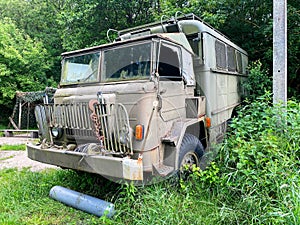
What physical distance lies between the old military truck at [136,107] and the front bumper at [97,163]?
0.01 metres

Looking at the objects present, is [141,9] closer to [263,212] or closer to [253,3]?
[253,3]

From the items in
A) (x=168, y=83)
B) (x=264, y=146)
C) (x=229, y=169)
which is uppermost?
(x=168, y=83)

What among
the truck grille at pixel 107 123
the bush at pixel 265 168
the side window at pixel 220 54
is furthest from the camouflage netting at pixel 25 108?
the bush at pixel 265 168

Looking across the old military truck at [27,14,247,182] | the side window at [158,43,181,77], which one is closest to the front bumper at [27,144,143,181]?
the old military truck at [27,14,247,182]

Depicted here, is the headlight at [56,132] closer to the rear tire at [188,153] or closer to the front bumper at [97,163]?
the front bumper at [97,163]

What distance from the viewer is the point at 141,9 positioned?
11648 mm

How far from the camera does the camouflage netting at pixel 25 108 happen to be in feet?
34.4

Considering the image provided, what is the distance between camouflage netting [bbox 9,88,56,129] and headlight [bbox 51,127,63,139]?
745cm

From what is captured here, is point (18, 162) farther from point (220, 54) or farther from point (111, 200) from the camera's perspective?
point (220, 54)

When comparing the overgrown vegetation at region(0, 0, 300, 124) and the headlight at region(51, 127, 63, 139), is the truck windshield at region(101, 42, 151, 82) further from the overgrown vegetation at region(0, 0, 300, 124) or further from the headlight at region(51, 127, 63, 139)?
the overgrown vegetation at region(0, 0, 300, 124)

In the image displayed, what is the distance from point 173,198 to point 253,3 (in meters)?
7.83

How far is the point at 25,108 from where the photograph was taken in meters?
11.3

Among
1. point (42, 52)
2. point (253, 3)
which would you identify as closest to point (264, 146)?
point (253, 3)

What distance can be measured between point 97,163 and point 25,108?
9.93 metres
